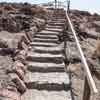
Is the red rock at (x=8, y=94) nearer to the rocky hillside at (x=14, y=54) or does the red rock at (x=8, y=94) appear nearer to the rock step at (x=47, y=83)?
the rocky hillside at (x=14, y=54)

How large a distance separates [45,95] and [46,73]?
2.90 feet

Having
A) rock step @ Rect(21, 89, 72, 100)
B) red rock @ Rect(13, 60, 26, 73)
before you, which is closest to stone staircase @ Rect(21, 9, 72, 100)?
rock step @ Rect(21, 89, 72, 100)

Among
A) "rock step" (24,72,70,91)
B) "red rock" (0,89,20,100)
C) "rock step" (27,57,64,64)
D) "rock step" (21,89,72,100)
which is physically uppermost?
"red rock" (0,89,20,100)

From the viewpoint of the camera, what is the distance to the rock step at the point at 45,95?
471cm

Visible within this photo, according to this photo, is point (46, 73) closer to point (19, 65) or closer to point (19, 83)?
point (19, 65)

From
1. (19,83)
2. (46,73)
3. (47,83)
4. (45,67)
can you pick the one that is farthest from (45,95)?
(45,67)

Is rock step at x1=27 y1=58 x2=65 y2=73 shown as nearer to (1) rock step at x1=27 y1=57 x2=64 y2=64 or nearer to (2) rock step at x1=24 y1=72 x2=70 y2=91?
(1) rock step at x1=27 y1=57 x2=64 y2=64

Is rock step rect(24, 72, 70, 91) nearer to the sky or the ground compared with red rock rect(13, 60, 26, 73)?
nearer to the ground

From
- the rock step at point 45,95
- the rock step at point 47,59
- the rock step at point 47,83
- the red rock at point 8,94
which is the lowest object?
the rock step at point 45,95

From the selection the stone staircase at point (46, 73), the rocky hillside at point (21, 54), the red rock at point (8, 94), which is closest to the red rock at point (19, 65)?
the rocky hillside at point (21, 54)

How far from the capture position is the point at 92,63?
5867 millimetres

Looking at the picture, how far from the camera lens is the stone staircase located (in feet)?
16.0

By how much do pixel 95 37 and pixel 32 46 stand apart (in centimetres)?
274

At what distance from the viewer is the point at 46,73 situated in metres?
5.67
